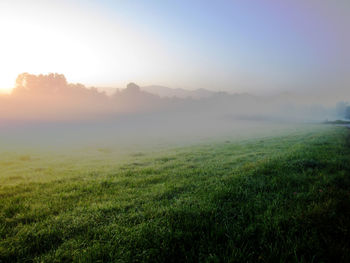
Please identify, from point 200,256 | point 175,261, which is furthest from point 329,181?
point 175,261

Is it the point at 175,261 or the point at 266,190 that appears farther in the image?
the point at 266,190

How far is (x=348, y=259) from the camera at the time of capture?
105 inches

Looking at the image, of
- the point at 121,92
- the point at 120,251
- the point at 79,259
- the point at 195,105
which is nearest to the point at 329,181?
the point at 120,251

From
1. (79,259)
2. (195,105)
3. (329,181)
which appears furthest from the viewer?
(195,105)

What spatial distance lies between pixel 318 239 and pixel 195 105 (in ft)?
611

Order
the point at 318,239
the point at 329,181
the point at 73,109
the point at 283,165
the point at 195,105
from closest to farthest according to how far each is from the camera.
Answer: the point at 318,239 < the point at 329,181 < the point at 283,165 < the point at 73,109 < the point at 195,105

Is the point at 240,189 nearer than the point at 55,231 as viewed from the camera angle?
No

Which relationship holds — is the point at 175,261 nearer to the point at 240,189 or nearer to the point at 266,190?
the point at 240,189

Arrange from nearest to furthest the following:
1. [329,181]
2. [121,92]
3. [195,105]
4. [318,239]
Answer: [318,239]
[329,181]
[121,92]
[195,105]

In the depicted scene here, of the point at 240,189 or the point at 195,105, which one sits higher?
the point at 195,105

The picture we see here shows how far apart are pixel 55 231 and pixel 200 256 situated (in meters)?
3.16

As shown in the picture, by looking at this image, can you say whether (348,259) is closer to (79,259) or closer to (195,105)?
(79,259)

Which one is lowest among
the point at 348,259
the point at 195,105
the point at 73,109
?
the point at 348,259

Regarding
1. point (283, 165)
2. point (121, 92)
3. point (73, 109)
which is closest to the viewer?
point (283, 165)
